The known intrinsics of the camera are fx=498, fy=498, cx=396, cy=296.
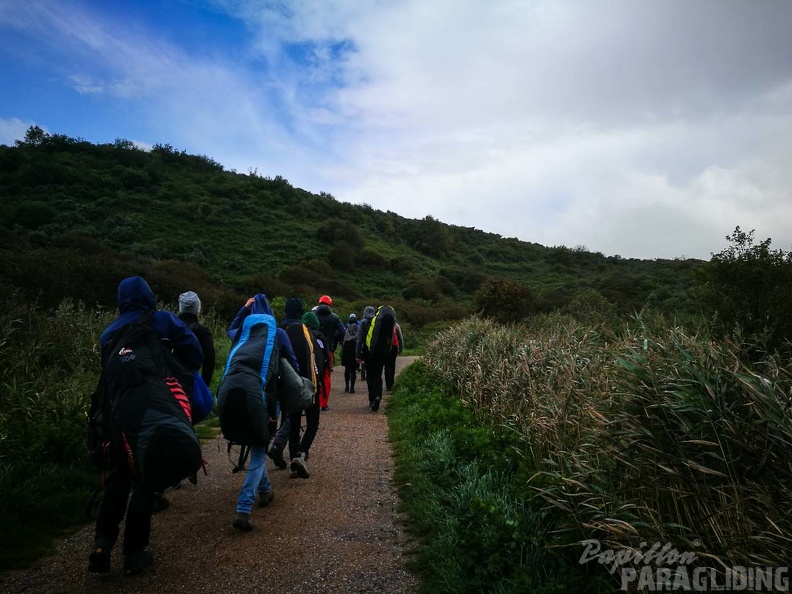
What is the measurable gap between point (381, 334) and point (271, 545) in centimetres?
612

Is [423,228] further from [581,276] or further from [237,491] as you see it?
[237,491]

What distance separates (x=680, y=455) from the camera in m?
2.99

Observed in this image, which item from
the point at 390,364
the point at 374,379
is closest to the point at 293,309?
the point at 374,379

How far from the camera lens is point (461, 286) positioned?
48.2m

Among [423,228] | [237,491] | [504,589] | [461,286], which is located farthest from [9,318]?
[423,228]

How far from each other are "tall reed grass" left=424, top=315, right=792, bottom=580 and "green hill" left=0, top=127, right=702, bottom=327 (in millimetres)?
15041

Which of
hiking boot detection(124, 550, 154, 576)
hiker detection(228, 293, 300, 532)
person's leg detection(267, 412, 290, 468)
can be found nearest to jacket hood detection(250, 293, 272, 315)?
hiker detection(228, 293, 300, 532)

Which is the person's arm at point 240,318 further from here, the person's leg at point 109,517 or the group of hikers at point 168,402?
the person's leg at point 109,517

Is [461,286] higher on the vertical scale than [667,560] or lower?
higher

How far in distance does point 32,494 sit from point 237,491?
5.68 feet

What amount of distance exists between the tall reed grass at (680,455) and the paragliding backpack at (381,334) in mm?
5543

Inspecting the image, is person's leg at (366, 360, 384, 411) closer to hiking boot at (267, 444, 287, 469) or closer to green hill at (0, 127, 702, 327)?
hiking boot at (267, 444, 287, 469)

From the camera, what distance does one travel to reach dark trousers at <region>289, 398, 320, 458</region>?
5.60 metres

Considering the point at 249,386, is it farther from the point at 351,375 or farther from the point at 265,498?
the point at 351,375
